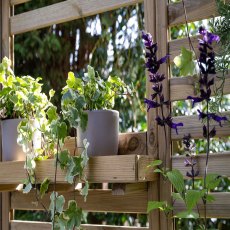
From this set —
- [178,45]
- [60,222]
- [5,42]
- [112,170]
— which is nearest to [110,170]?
[112,170]

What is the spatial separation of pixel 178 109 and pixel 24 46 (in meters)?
1.04

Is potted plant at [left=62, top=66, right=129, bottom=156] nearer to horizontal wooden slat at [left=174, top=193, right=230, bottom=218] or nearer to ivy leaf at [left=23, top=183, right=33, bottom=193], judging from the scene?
ivy leaf at [left=23, top=183, right=33, bottom=193]

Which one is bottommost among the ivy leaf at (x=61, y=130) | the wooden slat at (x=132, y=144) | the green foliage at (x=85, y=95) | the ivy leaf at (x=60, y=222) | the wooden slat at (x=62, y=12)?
the ivy leaf at (x=60, y=222)

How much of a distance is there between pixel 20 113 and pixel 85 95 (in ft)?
1.08

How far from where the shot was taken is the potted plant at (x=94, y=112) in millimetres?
1613

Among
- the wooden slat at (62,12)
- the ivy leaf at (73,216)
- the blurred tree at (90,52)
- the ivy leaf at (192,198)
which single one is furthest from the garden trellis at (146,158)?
the blurred tree at (90,52)

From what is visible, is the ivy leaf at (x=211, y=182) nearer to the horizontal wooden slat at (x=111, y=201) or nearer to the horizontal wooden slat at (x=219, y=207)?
the horizontal wooden slat at (x=219, y=207)

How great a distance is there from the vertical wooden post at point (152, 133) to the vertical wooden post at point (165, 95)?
14 millimetres

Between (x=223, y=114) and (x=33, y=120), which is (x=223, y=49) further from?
(x=33, y=120)

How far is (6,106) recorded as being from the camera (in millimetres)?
1887

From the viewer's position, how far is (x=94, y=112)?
1651mm

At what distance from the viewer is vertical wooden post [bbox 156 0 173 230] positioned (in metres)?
1.65

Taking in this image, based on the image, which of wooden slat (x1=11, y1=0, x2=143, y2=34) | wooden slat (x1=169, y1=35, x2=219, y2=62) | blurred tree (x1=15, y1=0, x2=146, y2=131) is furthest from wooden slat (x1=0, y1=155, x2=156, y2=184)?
blurred tree (x1=15, y1=0, x2=146, y2=131)

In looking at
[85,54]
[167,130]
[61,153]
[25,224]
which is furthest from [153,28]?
[85,54]
